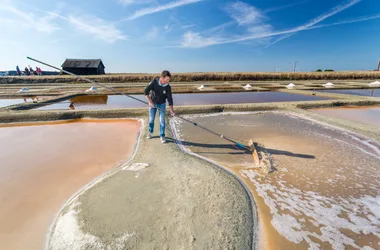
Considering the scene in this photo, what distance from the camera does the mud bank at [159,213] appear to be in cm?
198

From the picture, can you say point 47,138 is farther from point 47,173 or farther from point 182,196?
point 182,196

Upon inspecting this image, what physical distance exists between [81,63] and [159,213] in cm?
3796

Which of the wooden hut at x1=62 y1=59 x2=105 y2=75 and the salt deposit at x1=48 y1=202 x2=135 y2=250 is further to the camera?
the wooden hut at x1=62 y1=59 x2=105 y2=75

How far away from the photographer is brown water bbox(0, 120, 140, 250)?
2.47 meters

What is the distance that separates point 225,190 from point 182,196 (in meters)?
0.67

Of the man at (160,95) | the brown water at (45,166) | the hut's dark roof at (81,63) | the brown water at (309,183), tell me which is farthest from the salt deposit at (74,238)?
the hut's dark roof at (81,63)

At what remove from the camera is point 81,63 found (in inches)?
1305

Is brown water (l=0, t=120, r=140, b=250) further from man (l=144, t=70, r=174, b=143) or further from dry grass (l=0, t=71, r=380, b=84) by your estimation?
dry grass (l=0, t=71, r=380, b=84)

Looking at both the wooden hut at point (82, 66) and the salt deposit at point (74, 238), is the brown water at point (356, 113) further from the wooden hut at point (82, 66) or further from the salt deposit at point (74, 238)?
the wooden hut at point (82, 66)

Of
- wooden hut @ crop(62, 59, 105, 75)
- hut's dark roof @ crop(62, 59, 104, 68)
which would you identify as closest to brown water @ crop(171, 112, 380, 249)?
wooden hut @ crop(62, 59, 105, 75)

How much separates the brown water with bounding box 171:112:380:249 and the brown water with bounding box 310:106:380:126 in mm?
2521

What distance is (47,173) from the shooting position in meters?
3.70

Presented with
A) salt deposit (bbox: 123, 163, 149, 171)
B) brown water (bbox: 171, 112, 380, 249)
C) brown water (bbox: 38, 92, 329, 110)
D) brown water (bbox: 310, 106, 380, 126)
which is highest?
brown water (bbox: 38, 92, 329, 110)

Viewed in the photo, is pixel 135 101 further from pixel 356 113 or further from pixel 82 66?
pixel 82 66
